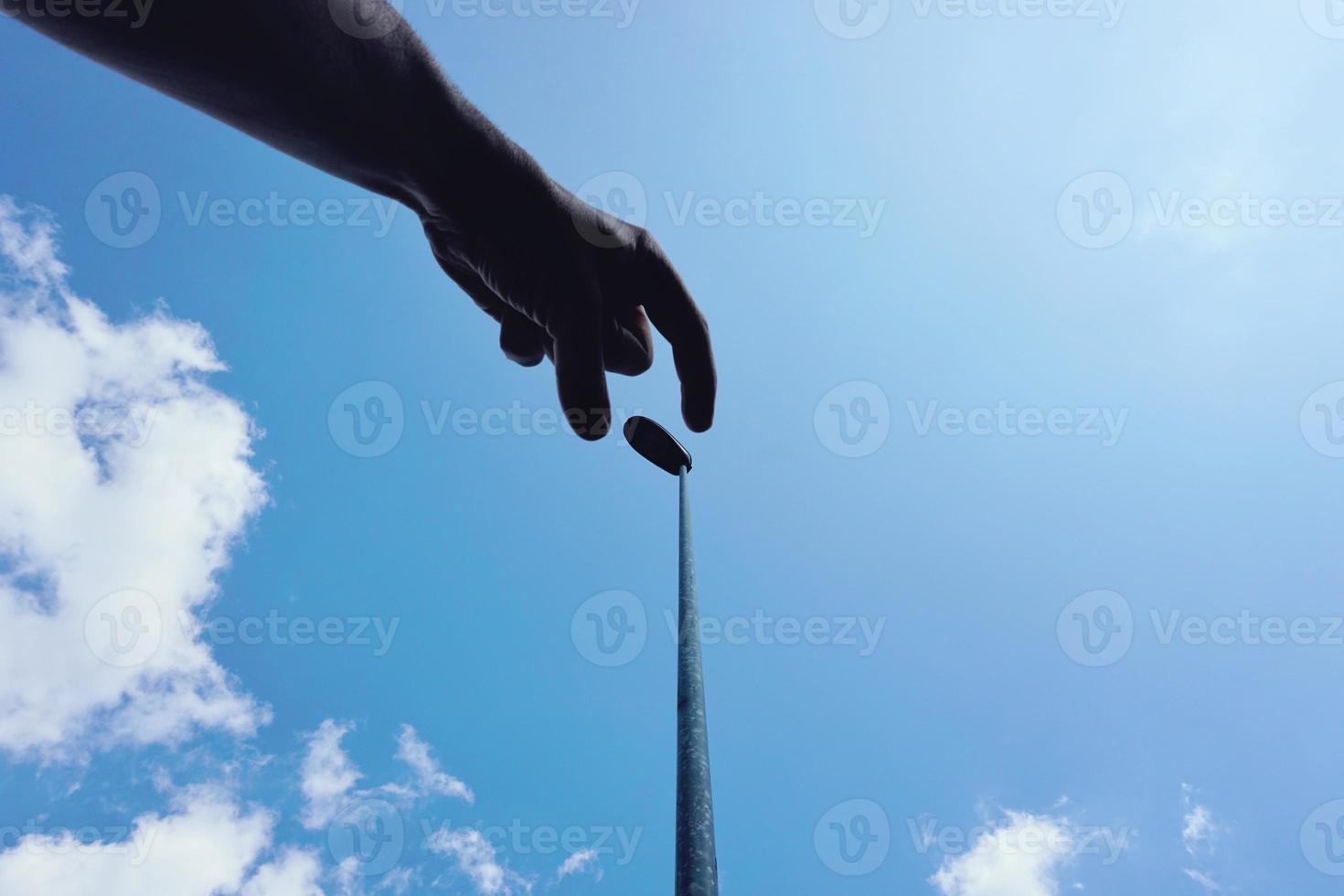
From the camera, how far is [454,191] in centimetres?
256

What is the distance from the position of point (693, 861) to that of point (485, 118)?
2.44 m

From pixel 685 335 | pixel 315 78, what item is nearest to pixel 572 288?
pixel 685 335

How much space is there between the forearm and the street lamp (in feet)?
6.96

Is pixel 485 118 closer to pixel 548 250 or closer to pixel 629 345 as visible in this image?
pixel 548 250

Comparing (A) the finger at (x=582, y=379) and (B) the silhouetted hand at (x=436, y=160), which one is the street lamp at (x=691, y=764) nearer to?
(B) the silhouetted hand at (x=436, y=160)

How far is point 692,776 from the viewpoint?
2578mm

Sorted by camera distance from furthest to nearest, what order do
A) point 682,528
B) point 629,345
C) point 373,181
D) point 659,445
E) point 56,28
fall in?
point 659,445 < point 682,528 < point 629,345 < point 373,181 < point 56,28

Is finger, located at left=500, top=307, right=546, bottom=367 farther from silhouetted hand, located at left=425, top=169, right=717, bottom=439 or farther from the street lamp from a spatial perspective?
the street lamp

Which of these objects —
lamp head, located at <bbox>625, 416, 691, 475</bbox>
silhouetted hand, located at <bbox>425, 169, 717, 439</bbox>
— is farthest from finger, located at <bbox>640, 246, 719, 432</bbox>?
lamp head, located at <bbox>625, 416, 691, 475</bbox>

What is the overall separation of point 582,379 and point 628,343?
52 cm

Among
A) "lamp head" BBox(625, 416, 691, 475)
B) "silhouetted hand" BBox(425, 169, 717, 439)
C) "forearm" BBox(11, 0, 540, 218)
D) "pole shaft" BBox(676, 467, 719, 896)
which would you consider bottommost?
"pole shaft" BBox(676, 467, 719, 896)

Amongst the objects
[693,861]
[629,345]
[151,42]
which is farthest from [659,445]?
[151,42]

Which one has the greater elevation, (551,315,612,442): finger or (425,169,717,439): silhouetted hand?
(425,169,717,439): silhouetted hand

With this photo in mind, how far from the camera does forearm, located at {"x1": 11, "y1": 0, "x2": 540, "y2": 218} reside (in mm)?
1756
